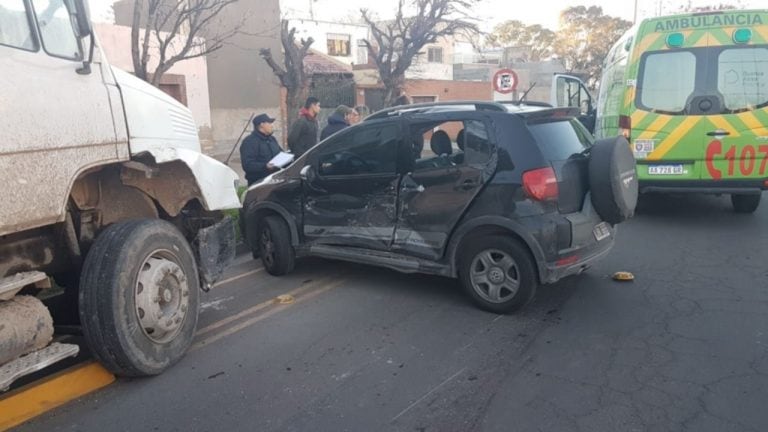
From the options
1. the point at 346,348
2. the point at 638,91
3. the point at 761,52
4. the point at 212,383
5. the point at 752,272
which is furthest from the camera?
the point at 638,91

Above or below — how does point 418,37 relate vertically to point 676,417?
above

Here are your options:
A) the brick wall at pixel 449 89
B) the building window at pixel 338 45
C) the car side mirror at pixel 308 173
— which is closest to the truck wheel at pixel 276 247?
the car side mirror at pixel 308 173

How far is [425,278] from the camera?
597 cm

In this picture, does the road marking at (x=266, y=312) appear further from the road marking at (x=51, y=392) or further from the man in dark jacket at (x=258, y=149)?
the man in dark jacket at (x=258, y=149)

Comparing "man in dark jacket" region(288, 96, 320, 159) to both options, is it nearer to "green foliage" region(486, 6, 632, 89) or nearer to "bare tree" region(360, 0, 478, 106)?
"bare tree" region(360, 0, 478, 106)

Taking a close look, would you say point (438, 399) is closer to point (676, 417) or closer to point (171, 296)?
point (676, 417)

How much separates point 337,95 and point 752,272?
19569mm

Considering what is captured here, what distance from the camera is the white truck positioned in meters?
3.11

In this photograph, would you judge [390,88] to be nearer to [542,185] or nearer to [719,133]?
[719,133]

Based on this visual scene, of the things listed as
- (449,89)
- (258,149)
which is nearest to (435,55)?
(449,89)

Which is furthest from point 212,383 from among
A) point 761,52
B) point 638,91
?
point 761,52

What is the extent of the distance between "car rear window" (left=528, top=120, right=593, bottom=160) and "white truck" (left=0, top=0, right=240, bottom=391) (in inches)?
97.7

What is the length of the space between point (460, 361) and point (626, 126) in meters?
5.26

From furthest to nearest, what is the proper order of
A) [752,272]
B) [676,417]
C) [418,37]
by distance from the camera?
[418,37] → [752,272] → [676,417]
